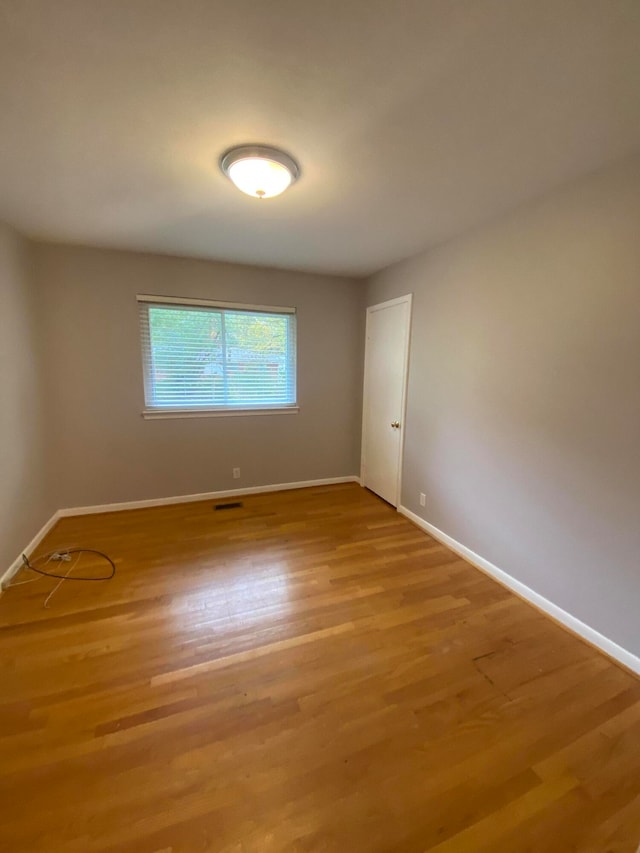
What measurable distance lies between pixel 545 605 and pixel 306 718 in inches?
62.7

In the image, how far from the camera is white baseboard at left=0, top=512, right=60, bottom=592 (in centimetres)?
228

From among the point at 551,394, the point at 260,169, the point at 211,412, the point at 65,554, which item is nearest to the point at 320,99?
the point at 260,169

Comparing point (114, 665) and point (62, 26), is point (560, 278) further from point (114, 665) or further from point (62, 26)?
point (114, 665)

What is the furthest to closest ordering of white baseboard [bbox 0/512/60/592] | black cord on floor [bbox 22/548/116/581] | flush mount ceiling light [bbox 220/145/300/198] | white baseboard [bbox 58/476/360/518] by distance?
white baseboard [bbox 58/476/360/518], black cord on floor [bbox 22/548/116/581], white baseboard [bbox 0/512/60/592], flush mount ceiling light [bbox 220/145/300/198]

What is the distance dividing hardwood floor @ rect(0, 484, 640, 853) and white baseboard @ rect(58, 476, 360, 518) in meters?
1.03

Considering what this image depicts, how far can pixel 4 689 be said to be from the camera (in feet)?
5.13

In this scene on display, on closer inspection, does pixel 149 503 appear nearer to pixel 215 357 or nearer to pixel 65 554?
pixel 65 554

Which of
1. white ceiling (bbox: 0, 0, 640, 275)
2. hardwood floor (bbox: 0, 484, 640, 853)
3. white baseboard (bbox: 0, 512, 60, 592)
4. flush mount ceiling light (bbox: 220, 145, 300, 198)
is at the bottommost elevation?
hardwood floor (bbox: 0, 484, 640, 853)

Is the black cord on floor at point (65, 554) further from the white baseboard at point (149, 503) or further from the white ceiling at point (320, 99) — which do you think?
the white ceiling at point (320, 99)

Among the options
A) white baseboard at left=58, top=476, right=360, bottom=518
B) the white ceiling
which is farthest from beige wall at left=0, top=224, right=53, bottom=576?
the white ceiling

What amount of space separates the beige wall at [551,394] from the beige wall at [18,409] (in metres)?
3.22

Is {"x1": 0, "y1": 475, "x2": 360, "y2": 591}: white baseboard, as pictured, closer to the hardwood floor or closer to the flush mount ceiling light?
the hardwood floor

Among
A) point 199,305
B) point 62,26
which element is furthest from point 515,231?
point 199,305

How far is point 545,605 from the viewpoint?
6.97 feet
